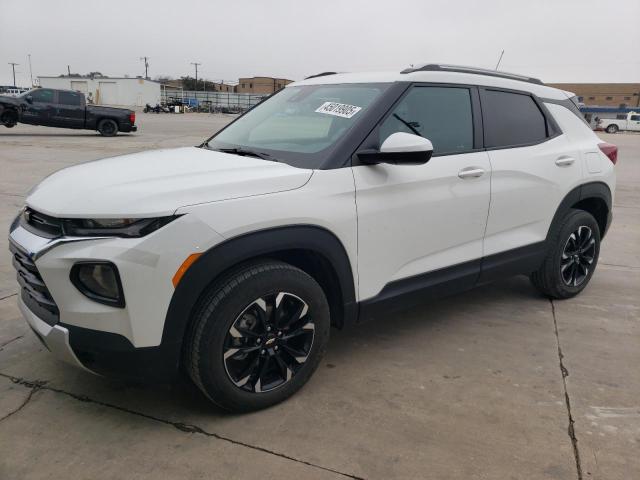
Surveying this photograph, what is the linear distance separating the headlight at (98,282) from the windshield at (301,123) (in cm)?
105

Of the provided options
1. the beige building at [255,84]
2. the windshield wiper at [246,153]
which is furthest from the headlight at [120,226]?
the beige building at [255,84]

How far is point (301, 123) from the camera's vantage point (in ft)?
10.6

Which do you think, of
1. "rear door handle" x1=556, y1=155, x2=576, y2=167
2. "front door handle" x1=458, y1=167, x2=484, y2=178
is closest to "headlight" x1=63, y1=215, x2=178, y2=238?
"front door handle" x1=458, y1=167, x2=484, y2=178

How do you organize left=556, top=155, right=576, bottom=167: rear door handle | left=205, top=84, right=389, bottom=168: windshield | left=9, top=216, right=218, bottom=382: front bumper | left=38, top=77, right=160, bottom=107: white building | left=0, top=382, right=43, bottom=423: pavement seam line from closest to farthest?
left=9, top=216, right=218, bottom=382: front bumper → left=0, top=382, right=43, bottom=423: pavement seam line → left=205, top=84, right=389, bottom=168: windshield → left=556, top=155, right=576, bottom=167: rear door handle → left=38, top=77, right=160, bottom=107: white building

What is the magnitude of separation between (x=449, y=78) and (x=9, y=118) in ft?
64.1

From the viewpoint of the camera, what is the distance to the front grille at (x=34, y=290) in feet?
7.57

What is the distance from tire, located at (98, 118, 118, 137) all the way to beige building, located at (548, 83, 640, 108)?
3344 inches

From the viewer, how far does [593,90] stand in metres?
89.0

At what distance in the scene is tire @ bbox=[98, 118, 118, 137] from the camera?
773 inches

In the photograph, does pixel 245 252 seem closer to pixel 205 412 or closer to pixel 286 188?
pixel 286 188

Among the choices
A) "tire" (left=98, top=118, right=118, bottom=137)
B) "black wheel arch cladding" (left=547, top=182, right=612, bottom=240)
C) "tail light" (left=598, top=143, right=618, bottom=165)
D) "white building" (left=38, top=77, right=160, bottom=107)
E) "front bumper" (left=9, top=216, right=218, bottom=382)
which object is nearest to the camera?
"front bumper" (left=9, top=216, right=218, bottom=382)

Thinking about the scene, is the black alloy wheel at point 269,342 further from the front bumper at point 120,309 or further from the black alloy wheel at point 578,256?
the black alloy wheel at point 578,256

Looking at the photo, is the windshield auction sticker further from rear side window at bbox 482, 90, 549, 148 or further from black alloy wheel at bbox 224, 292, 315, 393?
black alloy wheel at bbox 224, 292, 315, 393

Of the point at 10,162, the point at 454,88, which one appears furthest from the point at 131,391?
the point at 10,162
